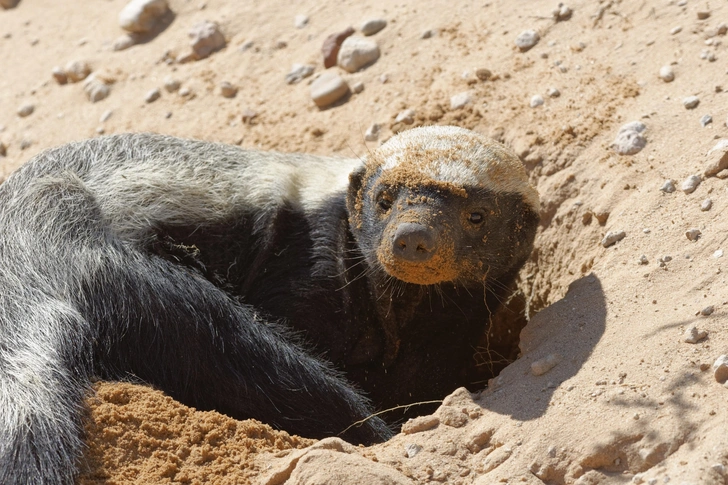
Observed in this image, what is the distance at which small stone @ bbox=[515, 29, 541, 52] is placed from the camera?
7.14 metres

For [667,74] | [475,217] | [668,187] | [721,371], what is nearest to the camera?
[721,371]

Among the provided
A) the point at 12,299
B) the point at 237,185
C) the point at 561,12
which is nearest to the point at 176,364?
the point at 12,299

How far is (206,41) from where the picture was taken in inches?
348

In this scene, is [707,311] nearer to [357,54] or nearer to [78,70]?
[357,54]

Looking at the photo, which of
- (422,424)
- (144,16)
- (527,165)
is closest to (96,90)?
(144,16)

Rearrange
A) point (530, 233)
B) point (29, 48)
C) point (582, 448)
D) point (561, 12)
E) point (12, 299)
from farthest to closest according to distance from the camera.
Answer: point (29, 48), point (561, 12), point (530, 233), point (12, 299), point (582, 448)

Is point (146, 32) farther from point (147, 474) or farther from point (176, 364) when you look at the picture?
point (147, 474)

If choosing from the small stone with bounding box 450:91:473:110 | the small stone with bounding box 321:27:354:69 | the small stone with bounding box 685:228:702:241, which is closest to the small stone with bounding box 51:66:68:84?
the small stone with bounding box 321:27:354:69

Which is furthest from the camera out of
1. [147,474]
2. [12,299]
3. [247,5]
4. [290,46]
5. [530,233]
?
[247,5]

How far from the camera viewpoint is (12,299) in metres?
4.92

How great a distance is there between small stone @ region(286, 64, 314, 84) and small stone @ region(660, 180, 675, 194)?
3888 mm

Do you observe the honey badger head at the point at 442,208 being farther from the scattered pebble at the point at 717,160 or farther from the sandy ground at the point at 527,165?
the scattered pebble at the point at 717,160

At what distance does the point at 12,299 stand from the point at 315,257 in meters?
1.89

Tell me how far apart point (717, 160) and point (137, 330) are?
360 cm
